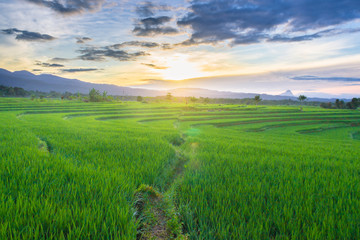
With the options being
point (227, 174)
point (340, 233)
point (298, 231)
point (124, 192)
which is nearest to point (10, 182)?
point (124, 192)

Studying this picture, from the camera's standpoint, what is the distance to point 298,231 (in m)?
2.40

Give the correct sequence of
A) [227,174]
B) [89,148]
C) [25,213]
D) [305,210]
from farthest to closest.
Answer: [89,148] → [227,174] → [305,210] → [25,213]

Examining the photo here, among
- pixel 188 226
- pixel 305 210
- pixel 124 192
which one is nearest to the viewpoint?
pixel 188 226

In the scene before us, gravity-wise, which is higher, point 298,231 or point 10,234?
point 10,234

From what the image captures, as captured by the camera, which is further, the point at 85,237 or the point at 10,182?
the point at 10,182

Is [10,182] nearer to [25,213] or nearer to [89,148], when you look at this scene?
[25,213]

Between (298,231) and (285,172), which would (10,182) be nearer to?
(298,231)

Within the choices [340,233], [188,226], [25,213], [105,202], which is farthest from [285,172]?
[25,213]

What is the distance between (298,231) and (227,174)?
6.84 ft

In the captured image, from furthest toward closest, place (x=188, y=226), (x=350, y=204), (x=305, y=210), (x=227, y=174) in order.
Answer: (x=227, y=174), (x=350, y=204), (x=305, y=210), (x=188, y=226)

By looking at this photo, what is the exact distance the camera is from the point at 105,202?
282 cm

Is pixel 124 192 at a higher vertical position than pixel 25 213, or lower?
lower

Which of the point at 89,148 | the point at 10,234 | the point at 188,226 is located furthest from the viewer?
the point at 89,148

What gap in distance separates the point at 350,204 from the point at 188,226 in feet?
9.44
